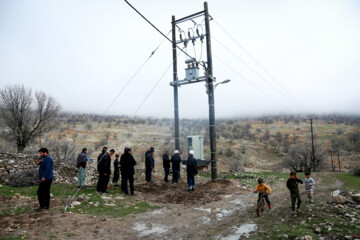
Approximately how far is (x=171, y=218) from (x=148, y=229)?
1130 mm

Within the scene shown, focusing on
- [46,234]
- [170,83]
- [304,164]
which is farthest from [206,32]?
[304,164]

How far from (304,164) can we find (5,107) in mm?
39822

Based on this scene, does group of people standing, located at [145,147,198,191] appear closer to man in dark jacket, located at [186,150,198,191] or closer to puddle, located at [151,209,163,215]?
man in dark jacket, located at [186,150,198,191]

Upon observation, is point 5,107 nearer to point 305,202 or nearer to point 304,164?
point 305,202

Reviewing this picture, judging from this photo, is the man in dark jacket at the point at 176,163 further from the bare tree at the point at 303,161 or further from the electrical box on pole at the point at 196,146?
the bare tree at the point at 303,161

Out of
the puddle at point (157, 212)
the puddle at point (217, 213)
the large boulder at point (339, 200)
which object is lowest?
the puddle at point (217, 213)

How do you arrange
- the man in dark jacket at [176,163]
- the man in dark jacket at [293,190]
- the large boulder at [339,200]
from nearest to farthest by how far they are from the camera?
the man in dark jacket at [293,190]
the large boulder at [339,200]
the man in dark jacket at [176,163]

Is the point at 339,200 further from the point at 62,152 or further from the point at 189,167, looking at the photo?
the point at 62,152

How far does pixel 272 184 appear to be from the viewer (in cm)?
1541

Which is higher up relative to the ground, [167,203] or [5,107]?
[5,107]

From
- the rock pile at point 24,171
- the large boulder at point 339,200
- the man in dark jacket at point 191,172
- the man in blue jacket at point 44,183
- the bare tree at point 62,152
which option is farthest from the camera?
the bare tree at point 62,152

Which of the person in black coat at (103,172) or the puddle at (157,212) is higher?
the person in black coat at (103,172)

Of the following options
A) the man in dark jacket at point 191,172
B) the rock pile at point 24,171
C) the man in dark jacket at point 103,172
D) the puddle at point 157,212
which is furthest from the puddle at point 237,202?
the rock pile at point 24,171

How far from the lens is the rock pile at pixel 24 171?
11750mm
